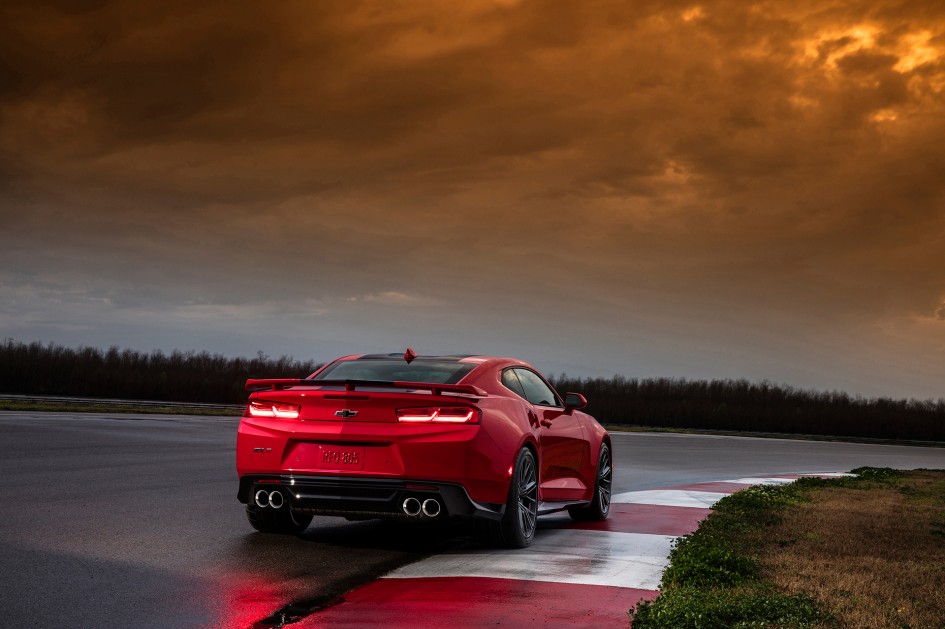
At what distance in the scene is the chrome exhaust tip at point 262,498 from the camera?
25.0 ft

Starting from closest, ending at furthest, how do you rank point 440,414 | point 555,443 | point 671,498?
point 440,414 < point 555,443 < point 671,498

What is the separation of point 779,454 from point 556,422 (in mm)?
23815

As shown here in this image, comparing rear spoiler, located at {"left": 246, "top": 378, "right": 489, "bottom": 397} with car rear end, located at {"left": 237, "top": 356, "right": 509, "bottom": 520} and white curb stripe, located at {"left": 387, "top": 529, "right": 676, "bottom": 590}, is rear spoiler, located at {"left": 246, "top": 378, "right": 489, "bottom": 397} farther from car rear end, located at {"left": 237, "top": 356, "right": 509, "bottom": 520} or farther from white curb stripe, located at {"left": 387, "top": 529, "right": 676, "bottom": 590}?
white curb stripe, located at {"left": 387, "top": 529, "right": 676, "bottom": 590}

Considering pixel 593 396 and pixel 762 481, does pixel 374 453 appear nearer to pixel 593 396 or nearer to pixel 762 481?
pixel 762 481

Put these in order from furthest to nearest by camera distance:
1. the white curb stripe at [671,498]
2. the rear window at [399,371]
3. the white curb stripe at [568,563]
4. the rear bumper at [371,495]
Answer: the white curb stripe at [671,498]
the rear window at [399,371]
the rear bumper at [371,495]
the white curb stripe at [568,563]

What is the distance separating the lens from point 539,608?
19.0 feet

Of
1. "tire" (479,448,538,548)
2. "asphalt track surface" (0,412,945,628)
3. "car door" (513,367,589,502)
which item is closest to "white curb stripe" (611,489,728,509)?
"asphalt track surface" (0,412,945,628)

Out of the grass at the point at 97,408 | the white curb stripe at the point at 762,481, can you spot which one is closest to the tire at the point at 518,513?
the white curb stripe at the point at 762,481

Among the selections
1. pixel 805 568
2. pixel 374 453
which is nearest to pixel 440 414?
pixel 374 453

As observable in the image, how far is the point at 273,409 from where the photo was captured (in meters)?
7.83

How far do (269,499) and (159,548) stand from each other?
0.90 metres

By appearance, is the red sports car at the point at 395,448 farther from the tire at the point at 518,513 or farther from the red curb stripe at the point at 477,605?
the red curb stripe at the point at 477,605

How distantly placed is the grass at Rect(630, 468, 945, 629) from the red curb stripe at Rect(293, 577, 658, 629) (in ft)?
0.95

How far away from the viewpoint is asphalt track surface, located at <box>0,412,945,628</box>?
5.60 meters
